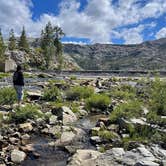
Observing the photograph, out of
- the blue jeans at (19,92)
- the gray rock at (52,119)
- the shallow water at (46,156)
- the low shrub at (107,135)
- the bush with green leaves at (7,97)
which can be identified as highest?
the blue jeans at (19,92)

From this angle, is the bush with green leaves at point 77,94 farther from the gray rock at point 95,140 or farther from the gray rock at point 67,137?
the gray rock at point 95,140

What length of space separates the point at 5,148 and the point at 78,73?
2343 inches

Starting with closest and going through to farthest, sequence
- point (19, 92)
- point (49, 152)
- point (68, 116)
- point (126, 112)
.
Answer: point (49, 152) → point (126, 112) → point (68, 116) → point (19, 92)

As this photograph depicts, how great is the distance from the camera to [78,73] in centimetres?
7450

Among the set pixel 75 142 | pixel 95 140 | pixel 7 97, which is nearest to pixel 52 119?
pixel 75 142

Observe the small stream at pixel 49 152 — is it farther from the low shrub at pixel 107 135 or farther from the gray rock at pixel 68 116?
the gray rock at pixel 68 116

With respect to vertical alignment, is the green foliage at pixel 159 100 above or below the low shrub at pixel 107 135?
above

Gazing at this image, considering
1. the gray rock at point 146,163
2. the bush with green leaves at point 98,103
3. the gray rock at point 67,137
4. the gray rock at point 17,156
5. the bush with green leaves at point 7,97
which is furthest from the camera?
the bush with green leaves at point 98,103

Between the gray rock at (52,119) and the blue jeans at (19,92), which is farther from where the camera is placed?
the blue jeans at (19,92)

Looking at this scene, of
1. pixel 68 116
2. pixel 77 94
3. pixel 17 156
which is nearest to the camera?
pixel 17 156

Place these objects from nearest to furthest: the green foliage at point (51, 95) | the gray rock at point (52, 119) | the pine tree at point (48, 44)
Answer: the gray rock at point (52, 119)
the green foliage at point (51, 95)
the pine tree at point (48, 44)

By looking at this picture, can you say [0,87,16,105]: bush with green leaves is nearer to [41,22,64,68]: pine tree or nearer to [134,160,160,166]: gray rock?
[134,160,160,166]: gray rock

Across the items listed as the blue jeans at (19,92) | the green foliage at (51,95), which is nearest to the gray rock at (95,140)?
the blue jeans at (19,92)

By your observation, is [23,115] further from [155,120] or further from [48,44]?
[48,44]
